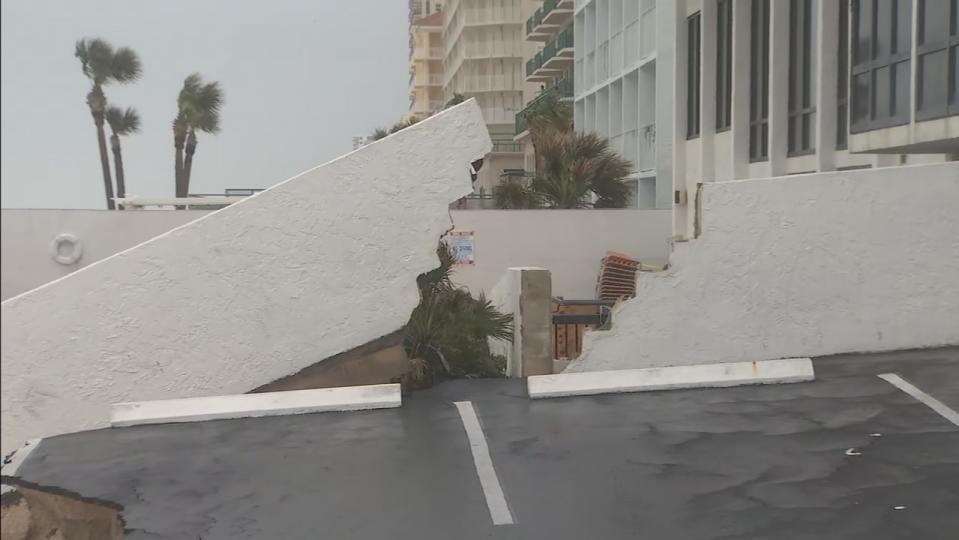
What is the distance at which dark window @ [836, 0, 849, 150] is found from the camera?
15.0 metres

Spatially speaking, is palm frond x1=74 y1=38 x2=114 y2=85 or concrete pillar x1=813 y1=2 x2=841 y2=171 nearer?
palm frond x1=74 y1=38 x2=114 y2=85


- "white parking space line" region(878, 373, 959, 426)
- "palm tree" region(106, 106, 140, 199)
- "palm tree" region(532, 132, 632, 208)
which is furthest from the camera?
"palm tree" region(532, 132, 632, 208)

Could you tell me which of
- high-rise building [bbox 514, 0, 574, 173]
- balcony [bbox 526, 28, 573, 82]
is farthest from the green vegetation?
balcony [bbox 526, 28, 573, 82]

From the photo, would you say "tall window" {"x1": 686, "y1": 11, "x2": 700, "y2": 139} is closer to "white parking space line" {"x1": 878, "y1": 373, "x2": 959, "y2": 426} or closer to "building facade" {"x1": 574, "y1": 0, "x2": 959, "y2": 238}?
"building facade" {"x1": 574, "y1": 0, "x2": 959, "y2": 238}

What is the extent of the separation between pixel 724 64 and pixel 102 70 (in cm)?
1980

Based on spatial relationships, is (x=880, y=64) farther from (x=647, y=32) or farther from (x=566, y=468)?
(x=647, y=32)

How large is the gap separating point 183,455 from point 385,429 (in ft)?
5.52

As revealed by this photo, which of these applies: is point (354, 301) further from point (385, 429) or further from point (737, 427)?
point (737, 427)

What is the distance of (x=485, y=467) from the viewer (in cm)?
674

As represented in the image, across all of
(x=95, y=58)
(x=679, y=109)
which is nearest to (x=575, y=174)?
(x=679, y=109)

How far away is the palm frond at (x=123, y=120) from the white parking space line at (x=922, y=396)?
6.68 m

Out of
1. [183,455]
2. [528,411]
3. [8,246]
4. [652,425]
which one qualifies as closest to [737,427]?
[652,425]

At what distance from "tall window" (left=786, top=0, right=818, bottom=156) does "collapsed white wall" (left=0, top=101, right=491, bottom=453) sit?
946cm

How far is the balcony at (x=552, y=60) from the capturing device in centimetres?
4391
